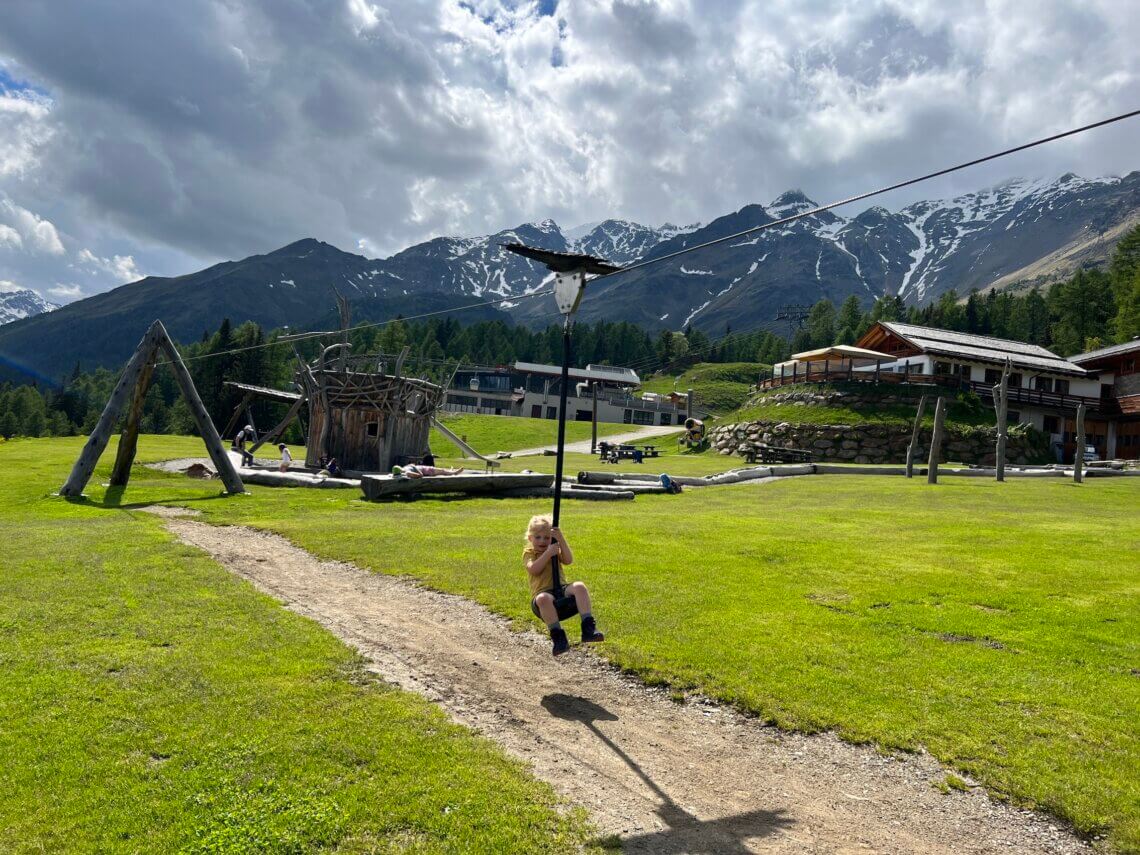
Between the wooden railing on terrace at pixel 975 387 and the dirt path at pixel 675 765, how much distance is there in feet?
193

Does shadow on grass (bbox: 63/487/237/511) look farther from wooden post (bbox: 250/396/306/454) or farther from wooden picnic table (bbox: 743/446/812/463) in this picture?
wooden picnic table (bbox: 743/446/812/463)

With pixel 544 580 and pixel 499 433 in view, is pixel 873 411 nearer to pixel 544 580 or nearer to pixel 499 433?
pixel 499 433

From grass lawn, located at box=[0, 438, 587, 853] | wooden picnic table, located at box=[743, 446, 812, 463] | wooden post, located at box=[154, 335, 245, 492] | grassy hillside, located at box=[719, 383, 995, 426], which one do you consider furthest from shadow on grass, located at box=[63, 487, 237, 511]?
grassy hillside, located at box=[719, 383, 995, 426]

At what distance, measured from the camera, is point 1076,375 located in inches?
2643

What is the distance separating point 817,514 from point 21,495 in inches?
1075

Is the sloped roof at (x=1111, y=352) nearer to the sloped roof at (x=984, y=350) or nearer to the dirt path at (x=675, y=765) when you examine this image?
the sloped roof at (x=984, y=350)

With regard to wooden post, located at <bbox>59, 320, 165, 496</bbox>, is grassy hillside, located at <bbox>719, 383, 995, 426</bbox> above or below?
above

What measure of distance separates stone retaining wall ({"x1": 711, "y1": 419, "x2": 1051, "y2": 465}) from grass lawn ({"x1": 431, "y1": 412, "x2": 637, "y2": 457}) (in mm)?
20757

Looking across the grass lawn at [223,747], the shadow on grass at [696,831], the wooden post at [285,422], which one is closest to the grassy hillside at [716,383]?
the wooden post at [285,422]

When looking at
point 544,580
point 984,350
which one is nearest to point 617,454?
point 544,580

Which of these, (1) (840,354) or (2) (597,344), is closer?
(1) (840,354)

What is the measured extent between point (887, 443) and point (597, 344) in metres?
131

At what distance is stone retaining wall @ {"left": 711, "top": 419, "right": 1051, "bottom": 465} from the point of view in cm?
5312

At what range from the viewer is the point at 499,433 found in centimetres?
6988
